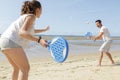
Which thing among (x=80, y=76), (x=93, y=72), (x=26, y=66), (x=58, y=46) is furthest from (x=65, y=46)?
(x=93, y=72)

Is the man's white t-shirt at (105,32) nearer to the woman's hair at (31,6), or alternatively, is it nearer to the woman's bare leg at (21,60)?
the woman's hair at (31,6)

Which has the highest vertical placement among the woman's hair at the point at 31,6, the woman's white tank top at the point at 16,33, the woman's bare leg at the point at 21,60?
the woman's hair at the point at 31,6

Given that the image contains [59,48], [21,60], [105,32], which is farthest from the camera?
[105,32]

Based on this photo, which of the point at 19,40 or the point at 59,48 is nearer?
the point at 19,40

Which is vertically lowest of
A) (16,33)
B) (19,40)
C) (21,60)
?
(21,60)

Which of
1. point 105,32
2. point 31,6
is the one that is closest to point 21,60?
point 31,6

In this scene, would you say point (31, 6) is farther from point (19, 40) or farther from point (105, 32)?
point (105, 32)

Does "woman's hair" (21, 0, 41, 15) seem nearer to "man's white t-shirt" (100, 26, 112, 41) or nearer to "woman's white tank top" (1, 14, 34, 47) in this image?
"woman's white tank top" (1, 14, 34, 47)

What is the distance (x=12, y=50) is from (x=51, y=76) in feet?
11.3

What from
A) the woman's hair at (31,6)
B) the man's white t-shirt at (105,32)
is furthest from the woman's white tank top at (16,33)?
the man's white t-shirt at (105,32)

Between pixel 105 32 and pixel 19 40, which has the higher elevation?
pixel 19 40

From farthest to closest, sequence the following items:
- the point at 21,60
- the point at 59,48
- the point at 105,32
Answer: the point at 105,32
the point at 59,48
the point at 21,60

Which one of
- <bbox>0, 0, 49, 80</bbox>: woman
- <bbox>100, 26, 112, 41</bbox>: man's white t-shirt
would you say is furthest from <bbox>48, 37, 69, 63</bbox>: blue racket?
<bbox>100, 26, 112, 41</bbox>: man's white t-shirt

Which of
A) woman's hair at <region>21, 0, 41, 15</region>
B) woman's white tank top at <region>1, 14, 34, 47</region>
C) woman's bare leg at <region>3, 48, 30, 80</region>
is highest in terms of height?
woman's hair at <region>21, 0, 41, 15</region>
